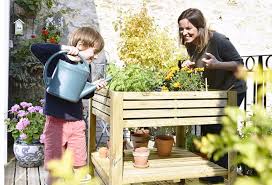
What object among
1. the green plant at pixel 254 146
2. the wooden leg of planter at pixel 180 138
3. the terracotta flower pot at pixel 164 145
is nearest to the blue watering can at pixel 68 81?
the terracotta flower pot at pixel 164 145

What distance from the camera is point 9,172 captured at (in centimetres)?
340

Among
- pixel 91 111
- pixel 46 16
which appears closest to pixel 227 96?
pixel 91 111

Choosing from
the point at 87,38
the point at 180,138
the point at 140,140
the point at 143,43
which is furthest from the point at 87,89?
the point at 143,43

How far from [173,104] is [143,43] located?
10.9ft

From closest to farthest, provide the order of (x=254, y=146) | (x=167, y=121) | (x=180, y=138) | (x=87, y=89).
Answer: (x=254, y=146) < (x=167, y=121) < (x=87, y=89) < (x=180, y=138)

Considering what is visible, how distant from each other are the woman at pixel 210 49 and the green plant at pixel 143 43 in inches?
102

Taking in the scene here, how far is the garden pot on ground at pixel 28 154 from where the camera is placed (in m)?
3.57

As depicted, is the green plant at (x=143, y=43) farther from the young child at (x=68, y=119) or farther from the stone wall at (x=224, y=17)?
the young child at (x=68, y=119)

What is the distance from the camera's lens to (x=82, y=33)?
240cm

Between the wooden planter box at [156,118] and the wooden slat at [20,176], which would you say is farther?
the wooden slat at [20,176]

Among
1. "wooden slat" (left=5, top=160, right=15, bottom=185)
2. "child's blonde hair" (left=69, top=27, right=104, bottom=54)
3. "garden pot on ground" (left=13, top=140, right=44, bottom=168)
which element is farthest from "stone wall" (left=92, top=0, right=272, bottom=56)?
"child's blonde hair" (left=69, top=27, right=104, bottom=54)

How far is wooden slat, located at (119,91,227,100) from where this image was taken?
192cm

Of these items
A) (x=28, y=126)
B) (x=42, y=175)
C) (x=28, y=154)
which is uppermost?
(x=28, y=126)

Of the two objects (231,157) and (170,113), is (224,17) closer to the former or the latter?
(231,157)
